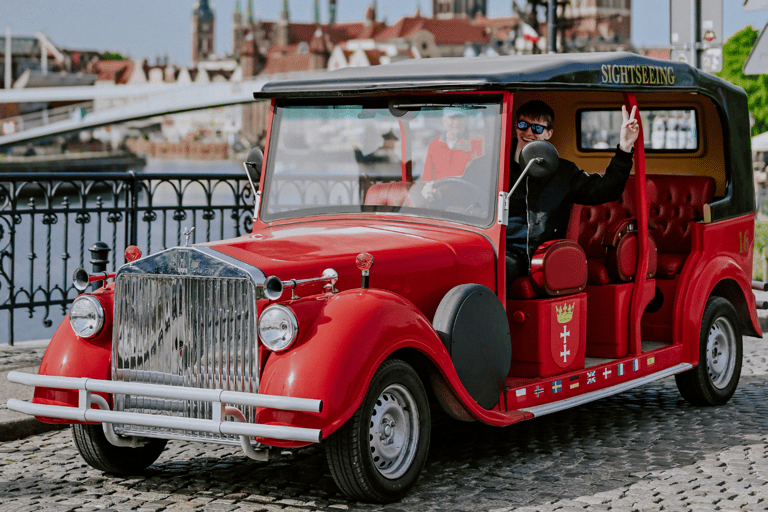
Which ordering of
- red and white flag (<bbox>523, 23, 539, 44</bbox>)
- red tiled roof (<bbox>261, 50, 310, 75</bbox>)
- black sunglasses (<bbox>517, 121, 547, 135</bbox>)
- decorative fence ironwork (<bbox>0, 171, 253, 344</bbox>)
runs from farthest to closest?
1. red tiled roof (<bbox>261, 50, 310, 75</bbox>)
2. red and white flag (<bbox>523, 23, 539, 44</bbox>)
3. decorative fence ironwork (<bbox>0, 171, 253, 344</bbox>)
4. black sunglasses (<bbox>517, 121, 547, 135</bbox>)

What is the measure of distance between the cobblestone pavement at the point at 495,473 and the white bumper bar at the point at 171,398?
0.41 meters

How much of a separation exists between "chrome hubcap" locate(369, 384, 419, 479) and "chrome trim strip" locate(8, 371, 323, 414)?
51cm

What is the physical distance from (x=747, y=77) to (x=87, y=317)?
58710 millimetres

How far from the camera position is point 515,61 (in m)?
5.48

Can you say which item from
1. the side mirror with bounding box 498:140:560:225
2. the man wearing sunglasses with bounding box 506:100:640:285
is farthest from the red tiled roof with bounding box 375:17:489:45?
the side mirror with bounding box 498:140:560:225

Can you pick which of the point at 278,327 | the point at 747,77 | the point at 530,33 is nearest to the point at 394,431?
the point at 278,327

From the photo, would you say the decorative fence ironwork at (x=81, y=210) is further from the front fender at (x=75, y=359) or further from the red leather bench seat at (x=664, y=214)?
the front fender at (x=75, y=359)

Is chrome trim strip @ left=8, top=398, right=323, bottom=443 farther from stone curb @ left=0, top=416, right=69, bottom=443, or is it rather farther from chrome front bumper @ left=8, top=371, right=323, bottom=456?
stone curb @ left=0, top=416, right=69, bottom=443

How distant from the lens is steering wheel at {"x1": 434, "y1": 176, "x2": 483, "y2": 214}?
5301 millimetres

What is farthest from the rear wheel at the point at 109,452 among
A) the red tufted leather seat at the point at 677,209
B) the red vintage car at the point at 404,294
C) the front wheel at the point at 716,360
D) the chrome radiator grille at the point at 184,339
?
the red tufted leather seat at the point at 677,209

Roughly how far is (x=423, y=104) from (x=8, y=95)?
7461cm

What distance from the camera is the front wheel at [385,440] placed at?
4367 millimetres

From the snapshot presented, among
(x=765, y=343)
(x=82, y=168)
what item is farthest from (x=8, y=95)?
(x=765, y=343)

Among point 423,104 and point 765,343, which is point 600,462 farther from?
point 765,343
